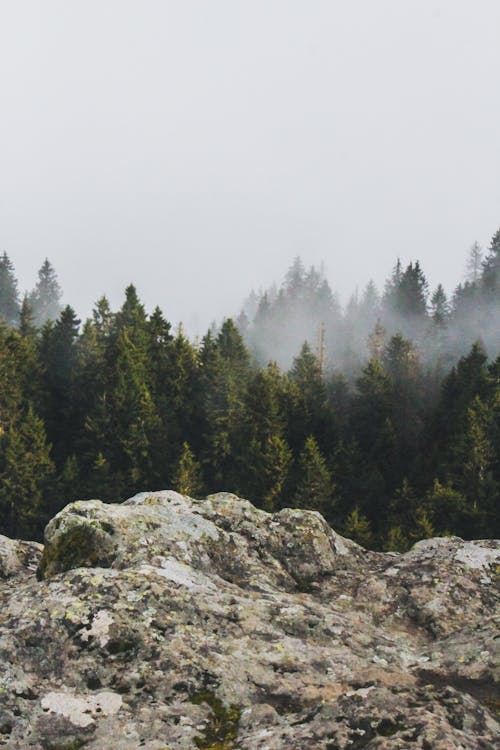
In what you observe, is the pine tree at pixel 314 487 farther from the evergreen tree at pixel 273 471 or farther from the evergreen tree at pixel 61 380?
the evergreen tree at pixel 61 380

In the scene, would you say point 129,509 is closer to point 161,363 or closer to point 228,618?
point 228,618

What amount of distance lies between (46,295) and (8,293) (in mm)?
12020

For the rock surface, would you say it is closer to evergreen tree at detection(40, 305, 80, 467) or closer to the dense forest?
the dense forest

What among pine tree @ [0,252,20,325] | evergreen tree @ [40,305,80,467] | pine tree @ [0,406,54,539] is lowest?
pine tree @ [0,406,54,539]

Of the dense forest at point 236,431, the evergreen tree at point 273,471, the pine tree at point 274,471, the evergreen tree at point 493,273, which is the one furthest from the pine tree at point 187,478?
the evergreen tree at point 493,273

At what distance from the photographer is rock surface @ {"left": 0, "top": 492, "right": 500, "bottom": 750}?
5.90 m

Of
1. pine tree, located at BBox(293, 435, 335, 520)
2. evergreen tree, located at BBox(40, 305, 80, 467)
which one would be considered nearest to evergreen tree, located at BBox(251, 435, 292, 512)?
pine tree, located at BBox(293, 435, 335, 520)

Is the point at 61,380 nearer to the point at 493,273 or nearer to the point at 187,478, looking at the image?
the point at 187,478

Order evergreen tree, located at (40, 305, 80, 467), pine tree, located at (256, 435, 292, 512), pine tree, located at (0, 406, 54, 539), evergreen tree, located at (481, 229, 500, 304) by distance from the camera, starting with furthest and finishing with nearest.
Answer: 1. evergreen tree, located at (481, 229, 500, 304)
2. evergreen tree, located at (40, 305, 80, 467)
3. pine tree, located at (0, 406, 54, 539)
4. pine tree, located at (256, 435, 292, 512)

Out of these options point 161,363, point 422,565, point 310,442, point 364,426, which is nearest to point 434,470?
point 364,426

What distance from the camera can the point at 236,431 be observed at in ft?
206

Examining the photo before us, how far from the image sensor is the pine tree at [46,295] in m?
159

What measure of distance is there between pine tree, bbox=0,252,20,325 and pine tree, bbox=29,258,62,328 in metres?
5.69

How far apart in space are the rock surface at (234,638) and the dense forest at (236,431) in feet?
112
